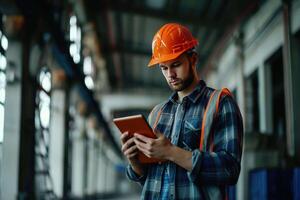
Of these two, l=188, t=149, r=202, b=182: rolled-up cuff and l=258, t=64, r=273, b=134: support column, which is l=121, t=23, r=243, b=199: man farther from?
l=258, t=64, r=273, b=134: support column

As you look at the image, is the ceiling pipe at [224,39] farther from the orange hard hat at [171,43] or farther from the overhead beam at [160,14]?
the orange hard hat at [171,43]

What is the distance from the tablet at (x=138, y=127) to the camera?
2.23 metres

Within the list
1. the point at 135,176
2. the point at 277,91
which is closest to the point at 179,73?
Answer: the point at 135,176

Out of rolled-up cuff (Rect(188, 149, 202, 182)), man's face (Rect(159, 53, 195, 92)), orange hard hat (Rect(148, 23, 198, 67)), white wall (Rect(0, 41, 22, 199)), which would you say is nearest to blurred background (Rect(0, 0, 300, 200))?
white wall (Rect(0, 41, 22, 199))

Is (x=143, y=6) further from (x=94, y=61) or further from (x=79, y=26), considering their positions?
(x=94, y=61)

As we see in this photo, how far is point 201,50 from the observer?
Result: 52.7ft

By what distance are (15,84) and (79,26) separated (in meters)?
6.99

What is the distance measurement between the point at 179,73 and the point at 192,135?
30cm

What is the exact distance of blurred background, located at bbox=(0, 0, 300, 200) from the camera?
768 centimetres

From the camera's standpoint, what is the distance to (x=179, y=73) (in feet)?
7.70

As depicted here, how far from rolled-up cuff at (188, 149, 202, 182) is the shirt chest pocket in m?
0.12

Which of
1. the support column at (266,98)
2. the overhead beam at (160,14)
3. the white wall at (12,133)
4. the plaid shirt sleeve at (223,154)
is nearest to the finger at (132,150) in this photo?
the plaid shirt sleeve at (223,154)

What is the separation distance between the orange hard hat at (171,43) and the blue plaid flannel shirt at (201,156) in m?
0.20

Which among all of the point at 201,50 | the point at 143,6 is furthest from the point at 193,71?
the point at 201,50
